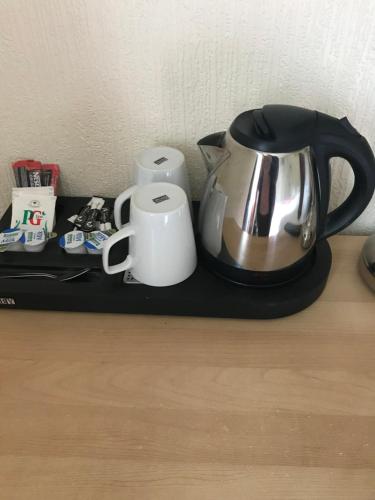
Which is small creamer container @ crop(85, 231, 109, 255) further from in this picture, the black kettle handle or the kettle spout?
the black kettle handle

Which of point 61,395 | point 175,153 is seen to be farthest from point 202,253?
point 61,395

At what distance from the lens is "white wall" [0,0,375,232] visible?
0.61 meters

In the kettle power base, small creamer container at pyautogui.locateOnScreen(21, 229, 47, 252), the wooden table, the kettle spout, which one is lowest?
the wooden table

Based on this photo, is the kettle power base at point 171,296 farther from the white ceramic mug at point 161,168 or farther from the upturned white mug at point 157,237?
the white ceramic mug at point 161,168

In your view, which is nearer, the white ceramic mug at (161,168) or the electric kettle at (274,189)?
the electric kettle at (274,189)

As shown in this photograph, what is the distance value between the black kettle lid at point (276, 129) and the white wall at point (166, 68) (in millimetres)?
124

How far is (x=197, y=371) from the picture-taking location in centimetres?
58

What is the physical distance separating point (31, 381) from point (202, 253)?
30cm

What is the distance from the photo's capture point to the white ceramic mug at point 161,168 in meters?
0.65

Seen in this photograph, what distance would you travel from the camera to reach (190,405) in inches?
21.3

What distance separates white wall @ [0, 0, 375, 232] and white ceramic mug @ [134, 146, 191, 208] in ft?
0.22

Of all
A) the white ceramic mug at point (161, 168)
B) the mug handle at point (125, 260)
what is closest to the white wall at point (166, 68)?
the white ceramic mug at point (161, 168)

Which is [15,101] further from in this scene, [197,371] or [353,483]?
[353,483]

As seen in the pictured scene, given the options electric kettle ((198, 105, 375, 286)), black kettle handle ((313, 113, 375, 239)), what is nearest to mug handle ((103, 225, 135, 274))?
electric kettle ((198, 105, 375, 286))
